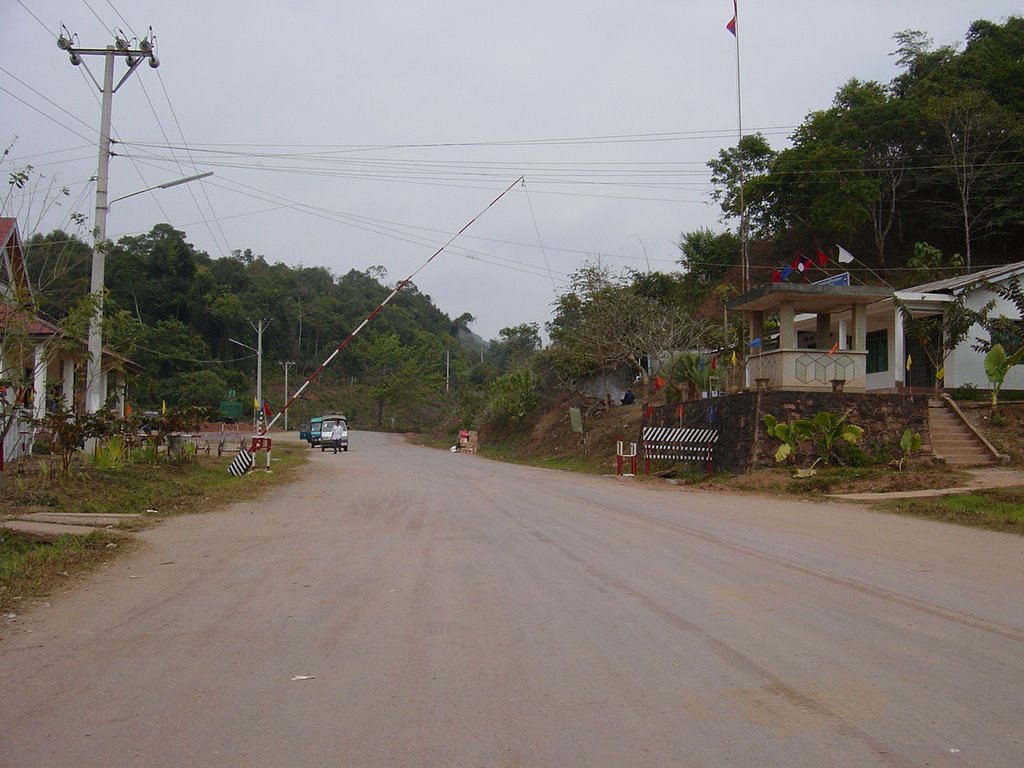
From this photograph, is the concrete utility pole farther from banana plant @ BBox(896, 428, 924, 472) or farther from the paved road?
banana plant @ BBox(896, 428, 924, 472)

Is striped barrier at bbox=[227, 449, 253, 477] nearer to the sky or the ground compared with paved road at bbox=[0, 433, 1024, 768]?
nearer to the sky

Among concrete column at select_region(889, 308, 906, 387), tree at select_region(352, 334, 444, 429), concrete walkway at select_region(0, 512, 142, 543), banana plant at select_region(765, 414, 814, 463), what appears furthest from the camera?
tree at select_region(352, 334, 444, 429)

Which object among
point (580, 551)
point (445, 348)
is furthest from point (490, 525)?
point (445, 348)

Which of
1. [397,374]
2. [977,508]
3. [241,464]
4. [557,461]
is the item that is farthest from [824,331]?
[397,374]

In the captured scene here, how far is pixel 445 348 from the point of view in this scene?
102 m

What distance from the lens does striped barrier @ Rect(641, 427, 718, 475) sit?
25.2 metres

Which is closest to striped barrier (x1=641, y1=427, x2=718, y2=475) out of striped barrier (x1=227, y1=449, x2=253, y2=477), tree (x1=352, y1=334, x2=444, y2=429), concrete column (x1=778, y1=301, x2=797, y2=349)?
concrete column (x1=778, y1=301, x2=797, y2=349)

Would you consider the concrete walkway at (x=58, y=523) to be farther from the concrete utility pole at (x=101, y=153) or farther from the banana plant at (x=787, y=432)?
the banana plant at (x=787, y=432)

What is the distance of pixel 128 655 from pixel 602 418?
33316 mm

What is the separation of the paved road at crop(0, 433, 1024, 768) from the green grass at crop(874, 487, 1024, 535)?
208 centimetres

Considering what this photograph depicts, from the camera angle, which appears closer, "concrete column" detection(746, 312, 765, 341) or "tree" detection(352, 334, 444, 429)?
"concrete column" detection(746, 312, 765, 341)

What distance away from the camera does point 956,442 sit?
77.3ft

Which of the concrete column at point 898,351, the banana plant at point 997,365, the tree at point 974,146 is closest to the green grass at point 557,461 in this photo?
the concrete column at point 898,351

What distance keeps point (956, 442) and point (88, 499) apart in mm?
21777
